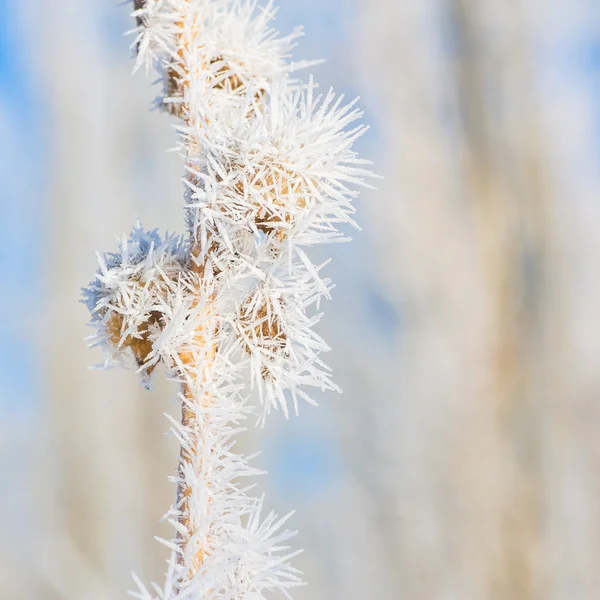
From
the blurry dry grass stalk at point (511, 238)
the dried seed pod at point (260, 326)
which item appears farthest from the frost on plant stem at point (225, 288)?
the blurry dry grass stalk at point (511, 238)

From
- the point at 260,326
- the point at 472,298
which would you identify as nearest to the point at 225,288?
the point at 260,326

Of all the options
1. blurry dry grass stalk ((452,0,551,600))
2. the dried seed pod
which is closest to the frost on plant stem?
the dried seed pod

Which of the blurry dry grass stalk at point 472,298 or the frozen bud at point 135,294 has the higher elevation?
the blurry dry grass stalk at point 472,298

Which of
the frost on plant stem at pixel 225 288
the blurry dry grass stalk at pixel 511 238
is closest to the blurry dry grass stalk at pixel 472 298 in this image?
the blurry dry grass stalk at pixel 511 238

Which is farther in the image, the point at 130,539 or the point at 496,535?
the point at 130,539

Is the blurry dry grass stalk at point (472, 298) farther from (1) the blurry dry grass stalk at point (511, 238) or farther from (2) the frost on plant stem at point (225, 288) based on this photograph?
(2) the frost on plant stem at point (225, 288)

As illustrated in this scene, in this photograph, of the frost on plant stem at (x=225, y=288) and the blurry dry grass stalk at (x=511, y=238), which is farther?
the blurry dry grass stalk at (x=511, y=238)

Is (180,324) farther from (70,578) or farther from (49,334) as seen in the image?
(49,334)

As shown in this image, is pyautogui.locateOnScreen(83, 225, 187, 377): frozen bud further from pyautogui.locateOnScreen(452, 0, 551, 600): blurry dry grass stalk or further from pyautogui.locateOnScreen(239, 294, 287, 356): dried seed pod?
pyautogui.locateOnScreen(452, 0, 551, 600): blurry dry grass stalk

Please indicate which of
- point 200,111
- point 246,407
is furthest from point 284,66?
point 246,407
